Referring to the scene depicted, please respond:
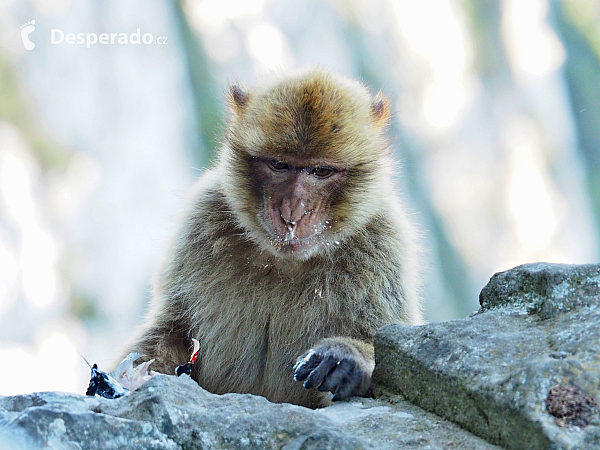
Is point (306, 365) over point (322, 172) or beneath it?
beneath

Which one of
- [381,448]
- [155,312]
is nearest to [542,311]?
[381,448]

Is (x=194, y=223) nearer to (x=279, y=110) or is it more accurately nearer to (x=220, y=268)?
(x=220, y=268)

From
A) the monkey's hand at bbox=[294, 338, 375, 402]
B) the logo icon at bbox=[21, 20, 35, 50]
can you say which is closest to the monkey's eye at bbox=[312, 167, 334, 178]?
the monkey's hand at bbox=[294, 338, 375, 402]

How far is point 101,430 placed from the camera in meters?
1.59

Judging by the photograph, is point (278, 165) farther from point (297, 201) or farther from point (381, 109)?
point (381, 109)

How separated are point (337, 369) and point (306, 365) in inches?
4.8

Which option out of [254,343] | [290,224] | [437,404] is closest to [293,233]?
[290,224]

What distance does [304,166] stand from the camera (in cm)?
296

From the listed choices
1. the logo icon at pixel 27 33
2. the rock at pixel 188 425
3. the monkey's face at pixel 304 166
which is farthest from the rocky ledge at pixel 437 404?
the logo icon at pixel 27 33

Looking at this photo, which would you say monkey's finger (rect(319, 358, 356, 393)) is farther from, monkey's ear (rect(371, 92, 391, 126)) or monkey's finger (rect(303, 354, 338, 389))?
monkey's ear (rect(371, 92, 391, 126))

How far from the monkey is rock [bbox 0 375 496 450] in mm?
958

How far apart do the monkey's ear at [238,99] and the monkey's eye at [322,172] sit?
0.52 m

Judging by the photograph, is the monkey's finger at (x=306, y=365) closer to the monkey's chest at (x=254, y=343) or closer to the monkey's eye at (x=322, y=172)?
the monkey's chest at (x=254, y=343)

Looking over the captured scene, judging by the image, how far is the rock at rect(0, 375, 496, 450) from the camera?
61.4 inches
